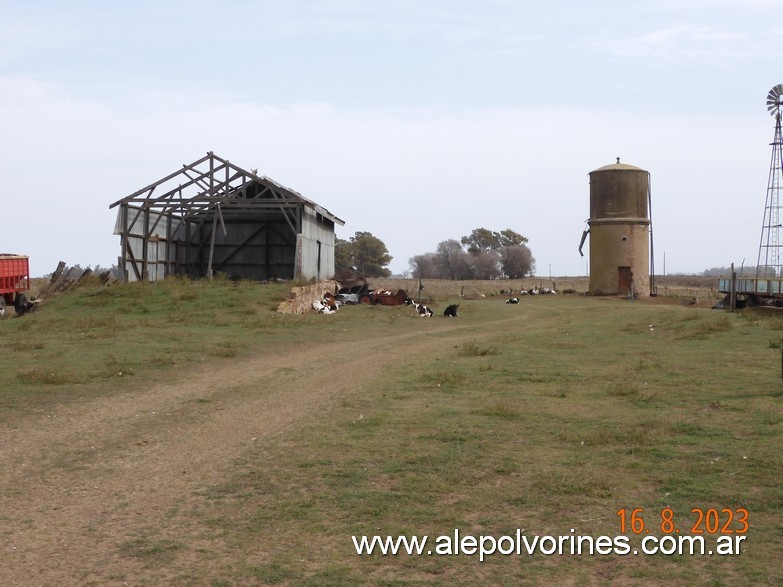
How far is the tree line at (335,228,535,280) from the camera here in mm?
99625


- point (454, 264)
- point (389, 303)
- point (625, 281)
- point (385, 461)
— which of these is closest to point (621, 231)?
point (625, 281)

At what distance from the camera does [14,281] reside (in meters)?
31.1

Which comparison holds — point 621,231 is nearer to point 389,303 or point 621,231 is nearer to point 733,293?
point 733,293

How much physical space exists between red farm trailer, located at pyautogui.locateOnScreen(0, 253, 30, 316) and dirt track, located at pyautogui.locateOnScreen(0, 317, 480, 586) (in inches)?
670

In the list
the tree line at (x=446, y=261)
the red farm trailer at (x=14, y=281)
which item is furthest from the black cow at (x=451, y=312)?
the tree line at (x=446, y=261)

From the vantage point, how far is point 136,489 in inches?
300

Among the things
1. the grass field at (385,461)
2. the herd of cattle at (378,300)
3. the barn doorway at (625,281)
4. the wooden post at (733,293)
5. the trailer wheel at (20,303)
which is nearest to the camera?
the grass field at (385,461)

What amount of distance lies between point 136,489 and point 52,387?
6.26m

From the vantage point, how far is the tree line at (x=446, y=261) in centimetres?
9962

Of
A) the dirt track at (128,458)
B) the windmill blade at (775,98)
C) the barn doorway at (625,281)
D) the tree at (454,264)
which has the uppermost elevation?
the windmill blade at (775,98)

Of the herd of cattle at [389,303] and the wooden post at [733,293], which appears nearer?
the herd of cattle at [389,303]

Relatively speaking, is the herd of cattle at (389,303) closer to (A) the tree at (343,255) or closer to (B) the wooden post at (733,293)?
(B) the wooden post at (733,293)

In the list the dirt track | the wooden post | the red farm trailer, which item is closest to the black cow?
the wooden post

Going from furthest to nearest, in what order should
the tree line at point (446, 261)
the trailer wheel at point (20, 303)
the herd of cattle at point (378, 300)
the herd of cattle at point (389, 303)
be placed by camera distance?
the tree line at point (446, 261) → the herd of cattle at point (378, 300) → the herd of cattle at point (389, 303) → the trailer wheel at point (20, 303)
